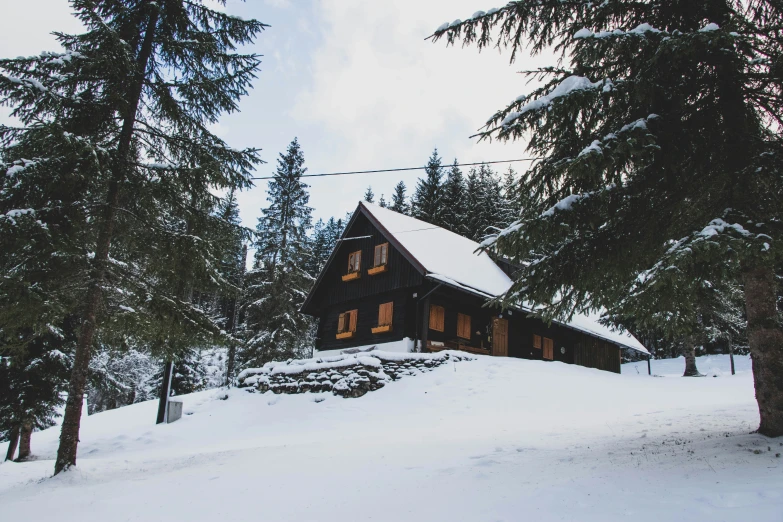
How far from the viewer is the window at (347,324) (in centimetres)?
2114

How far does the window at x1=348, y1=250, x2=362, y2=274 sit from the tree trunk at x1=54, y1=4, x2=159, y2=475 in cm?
1280

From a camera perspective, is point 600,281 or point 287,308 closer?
point 600,281

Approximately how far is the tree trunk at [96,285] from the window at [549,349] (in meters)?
19.7

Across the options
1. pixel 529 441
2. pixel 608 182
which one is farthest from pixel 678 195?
pixel 529 441

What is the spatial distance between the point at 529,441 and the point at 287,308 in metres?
20.3

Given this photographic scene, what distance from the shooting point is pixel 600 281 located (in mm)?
6609

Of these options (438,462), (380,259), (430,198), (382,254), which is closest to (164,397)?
(380,259)

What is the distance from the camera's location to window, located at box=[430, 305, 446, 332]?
19.0m

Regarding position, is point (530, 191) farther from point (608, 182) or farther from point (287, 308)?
point (287, 308)

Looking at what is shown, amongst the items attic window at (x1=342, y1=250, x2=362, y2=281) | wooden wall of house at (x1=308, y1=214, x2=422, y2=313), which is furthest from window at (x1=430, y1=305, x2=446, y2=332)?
attic window at (x1=342, y1=250, x2=362, y2=281)

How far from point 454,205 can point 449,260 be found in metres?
18.5

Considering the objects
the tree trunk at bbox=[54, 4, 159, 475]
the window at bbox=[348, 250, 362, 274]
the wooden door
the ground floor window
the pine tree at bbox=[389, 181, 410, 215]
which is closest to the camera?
the tree trunk at bbox=[54, 4, 159, 475]

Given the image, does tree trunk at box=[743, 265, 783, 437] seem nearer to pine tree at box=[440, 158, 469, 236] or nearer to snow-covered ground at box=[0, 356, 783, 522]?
snow-covered ground at box=[0, 356, 783, 522]

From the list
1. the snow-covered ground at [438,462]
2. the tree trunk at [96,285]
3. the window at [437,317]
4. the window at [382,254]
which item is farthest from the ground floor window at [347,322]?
the tree trunk at [96,285]
